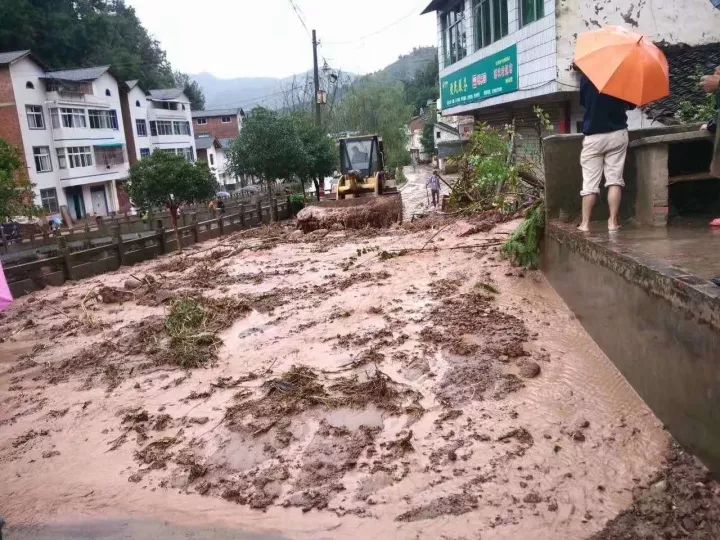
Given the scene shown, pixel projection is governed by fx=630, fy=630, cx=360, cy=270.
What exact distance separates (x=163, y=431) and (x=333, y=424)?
5.21ft

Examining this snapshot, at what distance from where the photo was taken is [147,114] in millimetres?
49094

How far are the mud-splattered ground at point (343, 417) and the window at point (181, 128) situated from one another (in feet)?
150

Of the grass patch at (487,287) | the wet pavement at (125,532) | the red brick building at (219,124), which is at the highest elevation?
the red brick building at (219,124)

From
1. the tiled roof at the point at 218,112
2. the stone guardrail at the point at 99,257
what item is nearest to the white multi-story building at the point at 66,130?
the stone guardrail at the point at 99,257

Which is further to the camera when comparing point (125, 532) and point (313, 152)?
point (313, 152)

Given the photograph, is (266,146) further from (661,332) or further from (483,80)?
(661,332)

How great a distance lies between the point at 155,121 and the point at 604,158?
48623 millimetres

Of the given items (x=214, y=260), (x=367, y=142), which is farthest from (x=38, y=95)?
(x=214, y=260)

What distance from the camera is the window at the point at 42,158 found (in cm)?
3672

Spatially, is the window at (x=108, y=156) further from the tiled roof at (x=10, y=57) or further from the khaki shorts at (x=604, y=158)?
the khaki shorts at (x=604, y=158)

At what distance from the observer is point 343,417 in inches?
217

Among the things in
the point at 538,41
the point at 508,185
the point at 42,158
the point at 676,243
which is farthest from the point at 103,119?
the point at 676,243

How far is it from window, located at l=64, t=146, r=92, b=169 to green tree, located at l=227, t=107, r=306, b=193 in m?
15.5

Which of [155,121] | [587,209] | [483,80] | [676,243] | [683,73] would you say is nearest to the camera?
[676,243]
